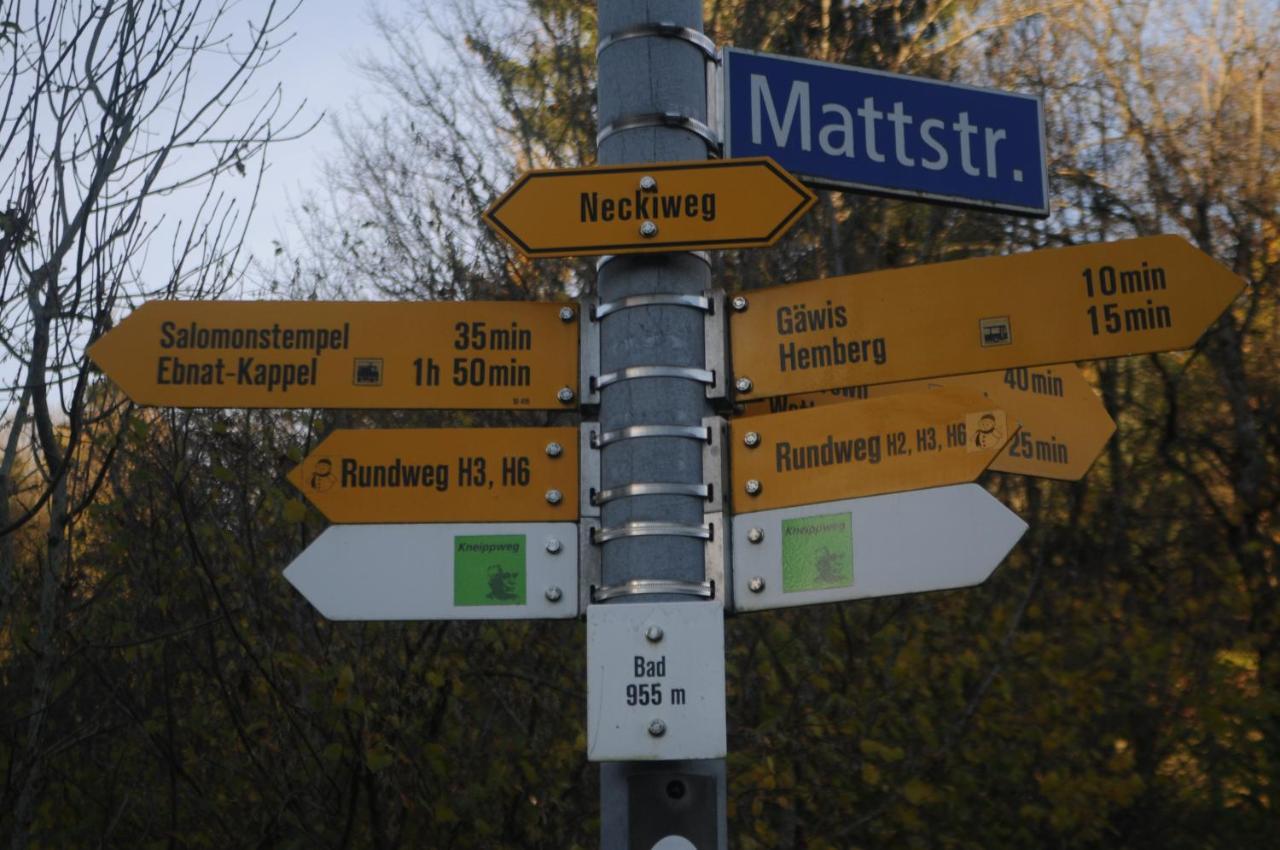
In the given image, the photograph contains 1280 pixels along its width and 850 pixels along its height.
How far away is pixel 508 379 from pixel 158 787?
557 cm

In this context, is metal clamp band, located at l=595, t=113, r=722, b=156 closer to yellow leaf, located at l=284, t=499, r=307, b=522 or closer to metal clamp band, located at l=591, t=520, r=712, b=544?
metal clamp band, located at l=591, t=520, r=712, b=544

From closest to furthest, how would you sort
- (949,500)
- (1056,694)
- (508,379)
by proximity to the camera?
(949,500) < (508,379) < (1056,694)

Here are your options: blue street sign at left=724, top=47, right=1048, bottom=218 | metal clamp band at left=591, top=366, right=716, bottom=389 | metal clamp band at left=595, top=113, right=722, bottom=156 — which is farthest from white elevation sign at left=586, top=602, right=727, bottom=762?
blue street sign at left=724, top=47, right=1048, bottom=218

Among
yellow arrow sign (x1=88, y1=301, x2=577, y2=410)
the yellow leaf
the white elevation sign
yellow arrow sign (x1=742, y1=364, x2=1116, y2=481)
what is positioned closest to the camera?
the white elevation sign

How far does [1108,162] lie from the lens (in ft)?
38.2

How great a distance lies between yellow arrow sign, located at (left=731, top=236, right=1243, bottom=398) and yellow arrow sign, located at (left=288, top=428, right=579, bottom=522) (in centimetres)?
44

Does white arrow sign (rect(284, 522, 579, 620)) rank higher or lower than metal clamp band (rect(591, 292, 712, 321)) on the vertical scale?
lower

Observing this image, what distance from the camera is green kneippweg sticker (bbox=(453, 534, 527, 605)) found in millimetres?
2916

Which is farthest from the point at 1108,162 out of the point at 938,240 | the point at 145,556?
the point at 145,556

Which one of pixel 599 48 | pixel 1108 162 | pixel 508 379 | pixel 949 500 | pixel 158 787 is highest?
pixel 1108 162

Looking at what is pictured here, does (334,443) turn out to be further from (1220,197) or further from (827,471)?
(1220,197)

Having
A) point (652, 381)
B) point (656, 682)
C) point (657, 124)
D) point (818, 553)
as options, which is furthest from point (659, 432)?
point (657, 124)

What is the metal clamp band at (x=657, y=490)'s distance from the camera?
284 centimetres

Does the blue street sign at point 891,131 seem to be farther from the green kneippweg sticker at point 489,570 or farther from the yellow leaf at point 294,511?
the yellow leaf at point 294,511
